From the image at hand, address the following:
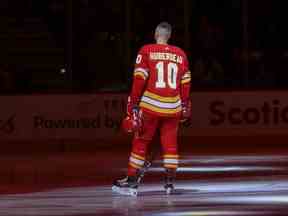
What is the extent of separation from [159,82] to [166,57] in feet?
1.09

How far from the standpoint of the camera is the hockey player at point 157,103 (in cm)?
1466

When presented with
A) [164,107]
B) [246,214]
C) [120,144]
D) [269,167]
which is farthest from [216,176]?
[120,144]

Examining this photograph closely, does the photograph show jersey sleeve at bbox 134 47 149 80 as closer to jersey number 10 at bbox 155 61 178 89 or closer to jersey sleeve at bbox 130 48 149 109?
jersey sleeve at bbox 130 48 149 109

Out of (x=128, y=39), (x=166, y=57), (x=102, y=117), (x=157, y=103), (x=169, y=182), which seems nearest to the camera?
(x=157, y=103)

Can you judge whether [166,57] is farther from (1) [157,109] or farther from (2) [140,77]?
(1) [157,109]

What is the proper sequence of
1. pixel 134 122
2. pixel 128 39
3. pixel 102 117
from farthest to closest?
pixel 128 39, pixel 102 117, pixel 134 122

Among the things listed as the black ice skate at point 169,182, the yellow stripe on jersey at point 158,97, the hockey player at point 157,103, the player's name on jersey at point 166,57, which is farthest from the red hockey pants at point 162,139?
the player's name on jersey at point 166,57

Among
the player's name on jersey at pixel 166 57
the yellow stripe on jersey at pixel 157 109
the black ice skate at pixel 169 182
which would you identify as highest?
the player's name on jersey at pixel 166 57

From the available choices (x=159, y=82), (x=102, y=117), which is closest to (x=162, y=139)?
(x=159, y=82)

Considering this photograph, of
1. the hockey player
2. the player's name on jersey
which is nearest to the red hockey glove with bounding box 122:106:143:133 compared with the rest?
the hockey player

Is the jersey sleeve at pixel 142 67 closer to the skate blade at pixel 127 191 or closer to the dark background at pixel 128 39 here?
the skate blade at pixel 127 191

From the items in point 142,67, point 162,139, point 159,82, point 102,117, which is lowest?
point 102,117

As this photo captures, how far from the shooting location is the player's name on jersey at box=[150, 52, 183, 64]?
1473cm

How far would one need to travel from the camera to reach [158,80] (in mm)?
14758
